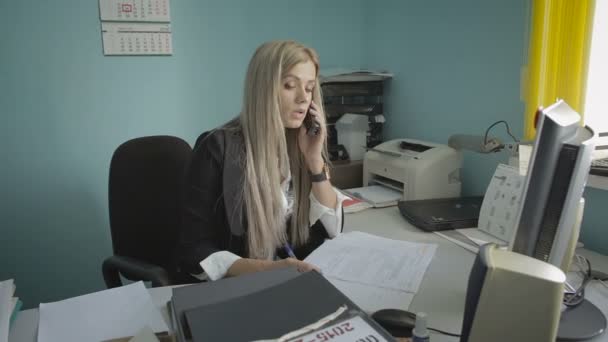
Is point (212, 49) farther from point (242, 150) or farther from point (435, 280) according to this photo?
point (435, 280)

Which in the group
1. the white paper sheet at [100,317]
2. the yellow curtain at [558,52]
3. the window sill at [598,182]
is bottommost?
the white paper sheet at [100,317]

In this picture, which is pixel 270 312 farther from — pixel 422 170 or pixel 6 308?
pixel 422 170

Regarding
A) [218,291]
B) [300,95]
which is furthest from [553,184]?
[300,95]

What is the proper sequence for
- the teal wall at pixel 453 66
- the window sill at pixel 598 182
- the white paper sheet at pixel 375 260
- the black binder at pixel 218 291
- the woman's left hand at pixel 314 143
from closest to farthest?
the black binder at pixel 218 291
the white paper sheet at pixel 375 260
the window sill at pixel 598 182
the woman's left hand at pixel 314 143
the teal wall at pixel 453 66

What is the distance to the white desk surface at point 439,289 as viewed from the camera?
841 mm

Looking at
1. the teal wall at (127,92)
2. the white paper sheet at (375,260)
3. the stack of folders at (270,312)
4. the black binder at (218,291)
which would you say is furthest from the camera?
the teal wall at (127,92)

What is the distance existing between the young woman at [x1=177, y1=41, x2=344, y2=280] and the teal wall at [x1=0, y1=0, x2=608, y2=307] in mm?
802

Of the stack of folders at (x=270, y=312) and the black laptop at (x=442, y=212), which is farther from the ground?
the stack of folders at (x=270, y=312)

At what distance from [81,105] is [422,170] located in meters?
1.53

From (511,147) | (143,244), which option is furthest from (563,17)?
(143,244)

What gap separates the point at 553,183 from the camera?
71 cm

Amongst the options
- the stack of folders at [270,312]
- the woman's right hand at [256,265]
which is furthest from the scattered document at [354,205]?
the stack of folders at [270,312]

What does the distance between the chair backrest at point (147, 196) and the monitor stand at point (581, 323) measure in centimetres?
115

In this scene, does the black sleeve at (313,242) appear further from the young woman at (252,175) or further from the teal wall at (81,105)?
the teal wall at (81,105)
